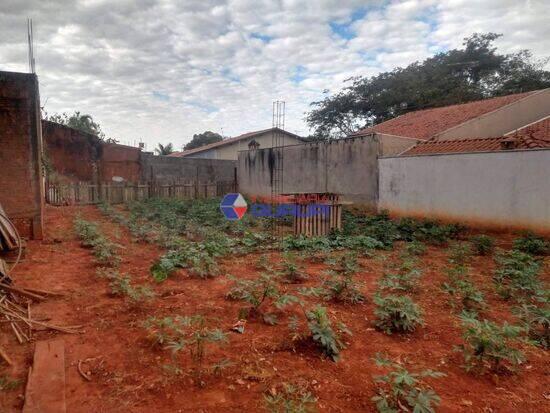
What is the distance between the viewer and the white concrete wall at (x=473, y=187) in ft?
27.9

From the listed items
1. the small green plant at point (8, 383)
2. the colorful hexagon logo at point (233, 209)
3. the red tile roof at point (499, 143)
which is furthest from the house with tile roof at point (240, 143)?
the small green plant at point (8, 383)

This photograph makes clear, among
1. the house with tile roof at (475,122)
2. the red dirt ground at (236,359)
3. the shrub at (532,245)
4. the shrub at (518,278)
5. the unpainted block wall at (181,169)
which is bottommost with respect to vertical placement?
the red dirt ground at (236,359)

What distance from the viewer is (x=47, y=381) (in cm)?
273

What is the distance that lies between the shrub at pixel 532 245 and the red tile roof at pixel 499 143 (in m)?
2.52

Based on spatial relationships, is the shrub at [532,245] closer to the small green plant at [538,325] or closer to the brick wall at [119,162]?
the small green plant at [538,325]

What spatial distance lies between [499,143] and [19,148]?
487 inches

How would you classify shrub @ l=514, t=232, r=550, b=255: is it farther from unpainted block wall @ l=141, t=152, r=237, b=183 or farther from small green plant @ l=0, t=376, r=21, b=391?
unpainted block wall @ l=141, t=152, r=237, b=183

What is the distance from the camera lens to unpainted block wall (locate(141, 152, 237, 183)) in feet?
69.4

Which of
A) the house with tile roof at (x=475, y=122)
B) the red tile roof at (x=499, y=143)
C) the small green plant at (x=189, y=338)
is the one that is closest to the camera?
the small green plant at (x=189, y=338)

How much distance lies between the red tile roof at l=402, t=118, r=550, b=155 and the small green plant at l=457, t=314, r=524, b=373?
772cm

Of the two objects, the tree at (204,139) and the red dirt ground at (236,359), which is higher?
the tree at (204,139)

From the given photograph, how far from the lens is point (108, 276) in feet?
16.8

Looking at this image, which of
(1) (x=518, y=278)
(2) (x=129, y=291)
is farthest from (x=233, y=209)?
(1) (x=518, y=278)

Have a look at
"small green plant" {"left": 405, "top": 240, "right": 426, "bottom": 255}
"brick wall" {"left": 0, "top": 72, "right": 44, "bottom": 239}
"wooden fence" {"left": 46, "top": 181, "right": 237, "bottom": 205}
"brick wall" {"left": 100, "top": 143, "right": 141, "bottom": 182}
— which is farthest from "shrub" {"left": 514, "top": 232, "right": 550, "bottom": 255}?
"brick wall" {"left": 100, "top": 143, "right": 141, "bottom": 182}
